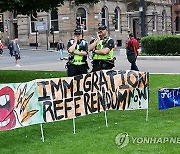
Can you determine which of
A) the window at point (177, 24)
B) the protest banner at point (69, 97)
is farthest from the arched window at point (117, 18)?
the protest banner at point (69, 97)

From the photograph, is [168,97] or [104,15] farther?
[104,15]

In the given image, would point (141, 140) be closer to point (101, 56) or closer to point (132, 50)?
point (101, 56)

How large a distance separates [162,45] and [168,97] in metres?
22.6

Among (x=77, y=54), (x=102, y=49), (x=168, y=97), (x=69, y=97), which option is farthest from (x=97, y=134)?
(x=77, y=54)

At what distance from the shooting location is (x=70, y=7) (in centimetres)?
5475

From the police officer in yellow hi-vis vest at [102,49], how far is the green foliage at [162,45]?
67.5 ft

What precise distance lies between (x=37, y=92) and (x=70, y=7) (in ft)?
153

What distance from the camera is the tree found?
14.8 metres

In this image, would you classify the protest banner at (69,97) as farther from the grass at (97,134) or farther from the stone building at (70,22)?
the stone building at (70,22)

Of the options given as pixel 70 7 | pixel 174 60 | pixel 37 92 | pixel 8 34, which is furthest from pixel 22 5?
pixel 8 34

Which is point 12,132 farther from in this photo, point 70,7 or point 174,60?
point 70,7

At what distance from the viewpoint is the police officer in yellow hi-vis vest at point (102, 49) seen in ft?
38.0

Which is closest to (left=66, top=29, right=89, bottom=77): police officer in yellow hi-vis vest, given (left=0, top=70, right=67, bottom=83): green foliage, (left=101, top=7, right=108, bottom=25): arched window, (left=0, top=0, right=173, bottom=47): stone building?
(left=0, top=70, right=67, bottom=83): green foliage

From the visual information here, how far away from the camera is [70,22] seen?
180 feet
